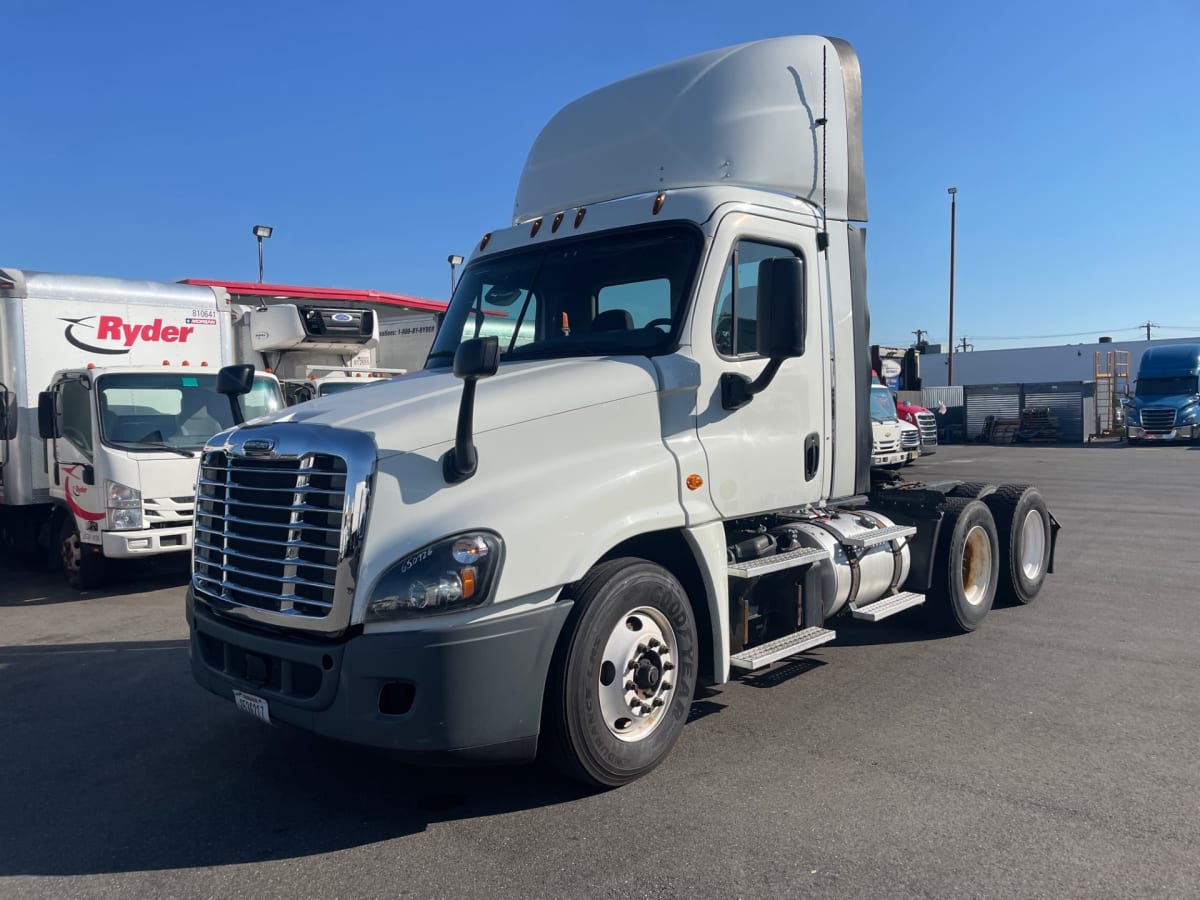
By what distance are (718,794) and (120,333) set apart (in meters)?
9.77

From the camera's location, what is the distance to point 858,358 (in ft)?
19.8

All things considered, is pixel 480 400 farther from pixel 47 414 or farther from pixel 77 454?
pixel 47 414

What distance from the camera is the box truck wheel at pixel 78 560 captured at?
31.5 feet

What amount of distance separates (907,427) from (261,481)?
2055 cm

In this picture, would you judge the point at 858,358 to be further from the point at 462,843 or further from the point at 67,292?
the point at 67,292

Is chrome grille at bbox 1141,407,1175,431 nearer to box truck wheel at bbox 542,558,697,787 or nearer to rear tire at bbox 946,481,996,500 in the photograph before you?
rear tire at bbox 946,481,996,500

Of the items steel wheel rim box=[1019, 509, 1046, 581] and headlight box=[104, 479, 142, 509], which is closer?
steel wheel rim box=[1019, 509, 1046, 581]

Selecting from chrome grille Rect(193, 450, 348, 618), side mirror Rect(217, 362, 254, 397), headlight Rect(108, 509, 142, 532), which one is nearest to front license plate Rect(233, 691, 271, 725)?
chrome grille Rect(193, 450, 348, 618)

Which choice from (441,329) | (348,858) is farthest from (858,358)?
(348,858)

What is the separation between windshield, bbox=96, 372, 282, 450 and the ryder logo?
1.53 meters

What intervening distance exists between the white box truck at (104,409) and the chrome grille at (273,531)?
16.6 feet

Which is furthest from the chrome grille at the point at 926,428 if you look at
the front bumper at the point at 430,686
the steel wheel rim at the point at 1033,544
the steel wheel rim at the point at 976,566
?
the front bumper at the point at 430,686

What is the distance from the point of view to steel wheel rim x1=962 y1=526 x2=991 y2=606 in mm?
7344

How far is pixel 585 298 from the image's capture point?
17.1 ft
